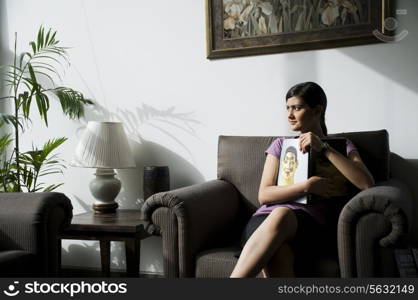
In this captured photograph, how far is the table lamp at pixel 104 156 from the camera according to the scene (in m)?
2.63

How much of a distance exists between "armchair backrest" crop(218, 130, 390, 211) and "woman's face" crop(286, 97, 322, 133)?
27 centimetres

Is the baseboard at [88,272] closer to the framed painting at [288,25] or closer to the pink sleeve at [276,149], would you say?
the pink sleeve at [276,149]

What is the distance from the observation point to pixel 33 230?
191cm

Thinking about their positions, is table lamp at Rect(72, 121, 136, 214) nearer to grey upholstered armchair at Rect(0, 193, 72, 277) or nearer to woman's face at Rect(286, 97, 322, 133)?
grey upholstered armchair at Rect(0, 193, 72, 277)

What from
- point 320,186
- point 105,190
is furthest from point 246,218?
point 105,190

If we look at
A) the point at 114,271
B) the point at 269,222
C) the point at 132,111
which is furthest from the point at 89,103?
→ the point at 269,222

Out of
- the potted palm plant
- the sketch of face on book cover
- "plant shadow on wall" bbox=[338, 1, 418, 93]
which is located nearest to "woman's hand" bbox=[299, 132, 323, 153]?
the sketch of face on book cover

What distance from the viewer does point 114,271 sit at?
3.01 meters

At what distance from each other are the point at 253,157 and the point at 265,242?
77 cm

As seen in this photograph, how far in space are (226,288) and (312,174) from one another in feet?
1.97

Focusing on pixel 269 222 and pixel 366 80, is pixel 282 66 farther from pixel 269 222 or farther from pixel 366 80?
pixel 269 222

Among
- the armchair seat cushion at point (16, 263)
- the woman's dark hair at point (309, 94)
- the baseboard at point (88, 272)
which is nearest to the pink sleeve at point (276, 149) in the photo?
the woman's dark hair at point (309, 94)

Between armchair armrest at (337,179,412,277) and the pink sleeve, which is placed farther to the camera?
the pink sleeve

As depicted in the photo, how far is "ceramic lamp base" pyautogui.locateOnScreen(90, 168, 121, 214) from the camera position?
2699mm
